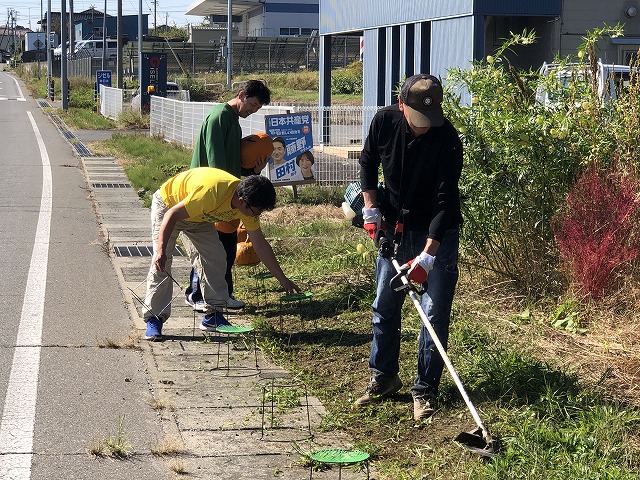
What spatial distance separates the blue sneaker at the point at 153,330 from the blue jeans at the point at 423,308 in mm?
1997

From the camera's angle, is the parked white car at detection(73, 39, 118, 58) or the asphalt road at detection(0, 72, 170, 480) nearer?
the asphalt road at detection(0, 72, 170, 480)

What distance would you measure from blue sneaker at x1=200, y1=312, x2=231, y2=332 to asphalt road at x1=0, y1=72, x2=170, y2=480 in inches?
23.4

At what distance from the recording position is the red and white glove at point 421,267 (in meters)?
5.16

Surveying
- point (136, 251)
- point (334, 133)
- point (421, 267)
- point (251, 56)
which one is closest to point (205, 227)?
point (421, 267)

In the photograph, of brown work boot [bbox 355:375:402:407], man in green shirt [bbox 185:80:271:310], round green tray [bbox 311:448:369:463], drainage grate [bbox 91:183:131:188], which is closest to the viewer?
round green tray [bbox 311:448:369:463]

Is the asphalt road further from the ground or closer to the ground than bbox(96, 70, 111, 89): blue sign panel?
closer to the ground

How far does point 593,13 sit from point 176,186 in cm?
1190

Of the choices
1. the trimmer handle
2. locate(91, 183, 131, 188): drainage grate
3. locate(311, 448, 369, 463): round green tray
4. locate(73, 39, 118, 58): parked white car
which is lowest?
locate(311, 448, 369, 463): round green tray

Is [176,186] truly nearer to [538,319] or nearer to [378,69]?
A: [538,319]

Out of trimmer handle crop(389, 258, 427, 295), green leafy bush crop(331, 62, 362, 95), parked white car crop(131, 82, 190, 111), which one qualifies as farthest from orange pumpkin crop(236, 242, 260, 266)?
green leafy bush crop(331, 62, 362, 95)

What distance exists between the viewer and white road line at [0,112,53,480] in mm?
4770

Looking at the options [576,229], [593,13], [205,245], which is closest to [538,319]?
[576,229]

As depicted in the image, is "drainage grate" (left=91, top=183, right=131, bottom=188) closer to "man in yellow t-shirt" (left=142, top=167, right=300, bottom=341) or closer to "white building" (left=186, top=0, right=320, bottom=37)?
"man in yellow t-shirt" (left=142, top=167, right=300, bottom=341)

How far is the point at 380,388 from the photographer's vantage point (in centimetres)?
566
